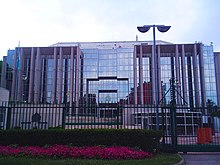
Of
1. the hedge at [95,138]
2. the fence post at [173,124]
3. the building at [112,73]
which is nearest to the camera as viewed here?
the hedge at [95,138]

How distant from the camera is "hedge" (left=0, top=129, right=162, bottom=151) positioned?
11031 millimetres

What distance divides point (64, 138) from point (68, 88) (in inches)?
1948

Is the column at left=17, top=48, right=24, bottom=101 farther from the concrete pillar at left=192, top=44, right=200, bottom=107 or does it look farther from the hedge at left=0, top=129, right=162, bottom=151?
the hedge at left=0, top=129, right=162, bottom=151

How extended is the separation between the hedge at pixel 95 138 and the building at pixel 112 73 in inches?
1837

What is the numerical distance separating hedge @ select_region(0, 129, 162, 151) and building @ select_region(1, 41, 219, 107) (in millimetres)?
46656

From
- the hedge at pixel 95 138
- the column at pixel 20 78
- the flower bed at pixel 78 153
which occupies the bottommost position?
the flower bed at pixel 78 153

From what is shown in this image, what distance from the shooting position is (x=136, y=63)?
59.8 meters

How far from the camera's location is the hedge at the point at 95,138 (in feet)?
36.2

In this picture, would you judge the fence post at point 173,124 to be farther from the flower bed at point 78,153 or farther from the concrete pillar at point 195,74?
the concrete pillar at point 195,74

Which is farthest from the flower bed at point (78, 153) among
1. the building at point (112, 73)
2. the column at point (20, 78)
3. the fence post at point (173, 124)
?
the column at point (20, 78)

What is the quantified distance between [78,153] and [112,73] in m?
51.9

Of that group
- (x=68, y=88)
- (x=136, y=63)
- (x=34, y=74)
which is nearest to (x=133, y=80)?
(x=136, y=63)

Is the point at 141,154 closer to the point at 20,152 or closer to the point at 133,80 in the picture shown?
the point at 20,152

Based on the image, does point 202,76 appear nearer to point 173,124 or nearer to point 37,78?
A: point 37,78
